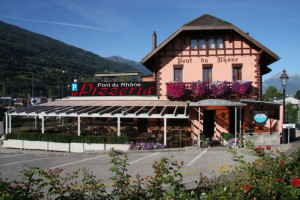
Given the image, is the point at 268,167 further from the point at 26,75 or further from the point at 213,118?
the point at 26,75

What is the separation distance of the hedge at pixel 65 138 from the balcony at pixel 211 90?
517cm

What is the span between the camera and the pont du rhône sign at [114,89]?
18.8 metres

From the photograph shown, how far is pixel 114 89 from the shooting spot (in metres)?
19.5

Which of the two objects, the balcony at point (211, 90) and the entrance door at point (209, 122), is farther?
the entrance door at point (209, 122)

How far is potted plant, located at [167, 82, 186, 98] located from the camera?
1672 centimetres

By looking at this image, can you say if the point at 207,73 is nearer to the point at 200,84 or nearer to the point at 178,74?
the point at 200,84

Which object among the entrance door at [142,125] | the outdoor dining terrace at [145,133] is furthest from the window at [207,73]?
the entrance door at [142,125]

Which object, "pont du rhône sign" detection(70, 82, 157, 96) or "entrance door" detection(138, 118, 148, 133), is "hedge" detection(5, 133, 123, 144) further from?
"pont du rhône sign" detection(70, 82, 157, 96)

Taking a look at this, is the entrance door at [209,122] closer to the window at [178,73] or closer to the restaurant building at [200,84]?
the restaurant building at [200,84]

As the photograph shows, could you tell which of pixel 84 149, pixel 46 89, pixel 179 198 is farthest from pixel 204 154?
pixel 46 89

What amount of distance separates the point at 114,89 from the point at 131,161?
29.8 feet

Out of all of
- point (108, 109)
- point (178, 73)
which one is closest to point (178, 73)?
point (178, 73)

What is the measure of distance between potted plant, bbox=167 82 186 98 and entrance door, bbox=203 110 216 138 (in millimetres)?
2597

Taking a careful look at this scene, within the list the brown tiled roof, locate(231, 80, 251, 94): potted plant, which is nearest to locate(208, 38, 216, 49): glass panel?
the brown tiled roof
